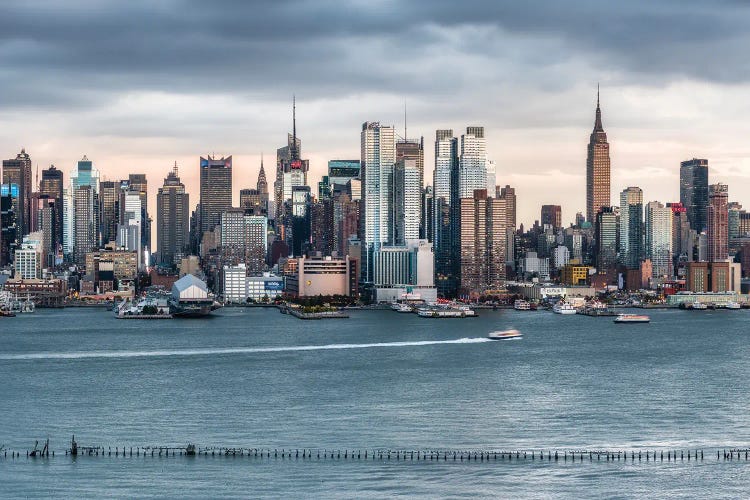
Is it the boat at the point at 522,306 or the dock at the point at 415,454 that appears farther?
the boat at the point at 522,306

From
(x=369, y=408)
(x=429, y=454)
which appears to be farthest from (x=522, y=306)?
(x=429, y=454)

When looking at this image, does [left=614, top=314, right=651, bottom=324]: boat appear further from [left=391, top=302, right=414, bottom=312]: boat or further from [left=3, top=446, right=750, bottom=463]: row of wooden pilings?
[left=3, top=446, right=750, bottom=463]: row of wooden pilings

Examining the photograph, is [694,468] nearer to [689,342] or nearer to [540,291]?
[689,342]

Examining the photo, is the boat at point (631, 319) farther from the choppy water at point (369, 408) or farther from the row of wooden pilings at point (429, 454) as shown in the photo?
the row of wooden pilings at point (429, 454)

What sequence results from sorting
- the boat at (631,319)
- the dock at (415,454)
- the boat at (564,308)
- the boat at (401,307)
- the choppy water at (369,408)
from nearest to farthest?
the choppy water at (369,408) → the dock at (415,454) → the boat at (631,319) → the boat at (564,308) → the boat at (401,307)

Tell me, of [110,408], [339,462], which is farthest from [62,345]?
[339,462]

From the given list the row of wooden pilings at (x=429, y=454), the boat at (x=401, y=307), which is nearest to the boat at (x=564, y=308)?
the boat at (x=401, y=307)

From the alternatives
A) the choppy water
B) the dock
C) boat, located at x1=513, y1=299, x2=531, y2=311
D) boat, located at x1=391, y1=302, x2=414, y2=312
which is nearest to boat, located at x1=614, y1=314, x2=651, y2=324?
the choppy water
